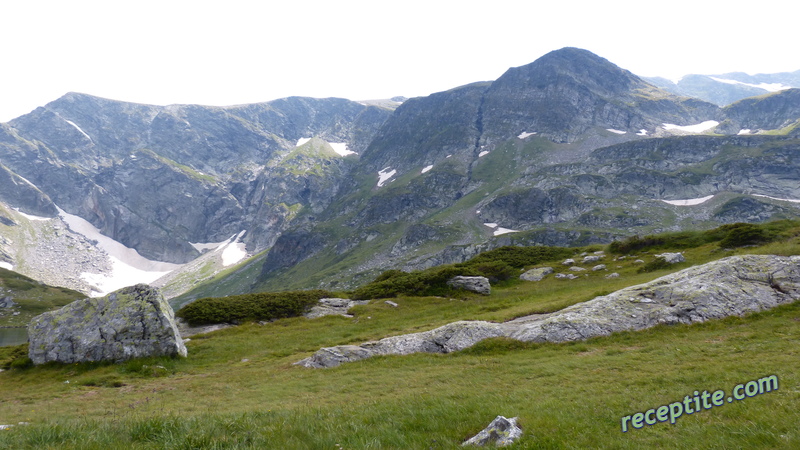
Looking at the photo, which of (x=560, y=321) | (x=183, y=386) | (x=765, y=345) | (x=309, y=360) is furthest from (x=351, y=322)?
(x=765, y=345)

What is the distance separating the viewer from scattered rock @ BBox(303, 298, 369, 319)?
147 ft

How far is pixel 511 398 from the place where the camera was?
44.0ft

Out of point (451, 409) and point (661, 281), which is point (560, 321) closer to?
point (661, 281)

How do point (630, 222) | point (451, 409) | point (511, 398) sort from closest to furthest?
point (451, 409) < point (511, 398) < point (630, 222)

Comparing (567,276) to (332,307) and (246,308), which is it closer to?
(332,307)

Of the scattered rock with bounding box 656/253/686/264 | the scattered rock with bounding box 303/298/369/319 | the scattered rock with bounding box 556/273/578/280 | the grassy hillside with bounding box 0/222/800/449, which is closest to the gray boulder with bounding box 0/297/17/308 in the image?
the grassy hillside with bounding box 0/222/800/449

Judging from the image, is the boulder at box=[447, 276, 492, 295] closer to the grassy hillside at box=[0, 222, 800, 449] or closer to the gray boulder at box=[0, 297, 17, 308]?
the grassy hillside at box=[0, 222, 800, 449]

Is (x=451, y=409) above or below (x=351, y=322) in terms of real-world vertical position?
above

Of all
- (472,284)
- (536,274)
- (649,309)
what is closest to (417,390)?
(649,309)

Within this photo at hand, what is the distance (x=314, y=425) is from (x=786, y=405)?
11.6 metres

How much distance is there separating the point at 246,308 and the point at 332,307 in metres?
10.4

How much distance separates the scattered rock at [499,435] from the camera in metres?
8.15

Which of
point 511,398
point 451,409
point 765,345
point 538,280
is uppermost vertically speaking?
point 451,409

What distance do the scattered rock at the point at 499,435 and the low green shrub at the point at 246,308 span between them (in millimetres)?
40193
